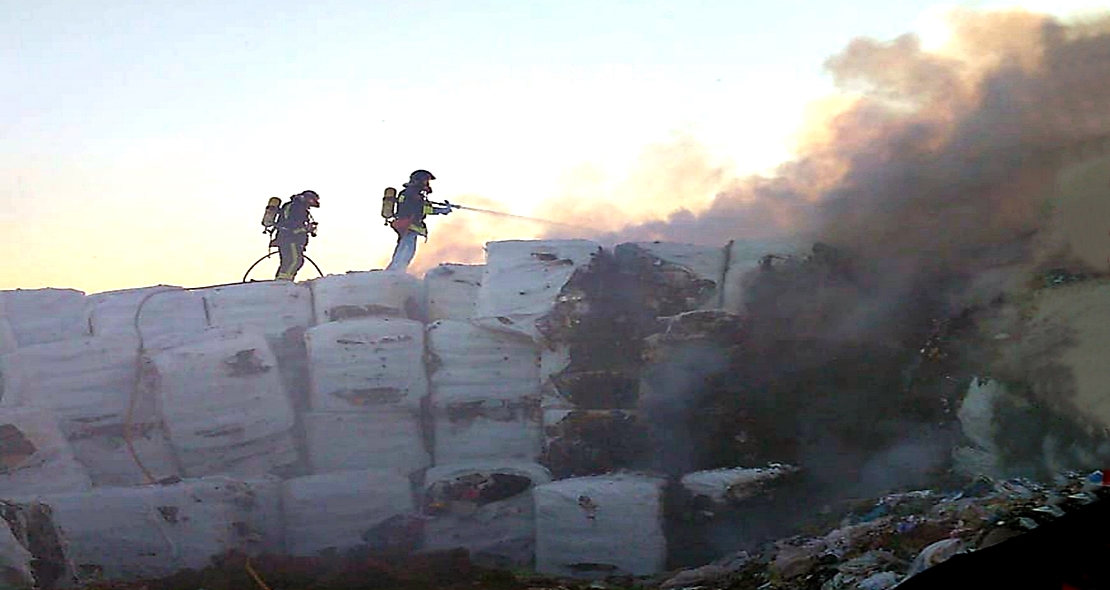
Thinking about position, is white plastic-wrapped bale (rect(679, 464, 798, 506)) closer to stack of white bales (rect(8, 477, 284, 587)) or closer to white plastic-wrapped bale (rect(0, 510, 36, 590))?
stack of white bales (rect(8, 477, 284, 587))

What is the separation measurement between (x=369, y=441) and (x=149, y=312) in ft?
4.81

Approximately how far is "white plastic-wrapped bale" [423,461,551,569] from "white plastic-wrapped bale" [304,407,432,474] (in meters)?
0.30

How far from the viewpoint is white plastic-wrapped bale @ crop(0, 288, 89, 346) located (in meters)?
6.64

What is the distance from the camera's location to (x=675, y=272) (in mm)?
6238

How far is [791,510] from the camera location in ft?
18.5

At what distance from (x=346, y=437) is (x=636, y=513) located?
1627 millimetres

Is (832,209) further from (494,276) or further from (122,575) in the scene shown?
(122,575)

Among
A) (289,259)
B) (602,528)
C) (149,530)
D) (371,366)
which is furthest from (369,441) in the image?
(289,259)

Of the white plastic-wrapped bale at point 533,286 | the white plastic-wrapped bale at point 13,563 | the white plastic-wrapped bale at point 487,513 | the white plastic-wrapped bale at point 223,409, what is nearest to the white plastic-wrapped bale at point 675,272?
the white plastic-wrapped bale at point 533,286

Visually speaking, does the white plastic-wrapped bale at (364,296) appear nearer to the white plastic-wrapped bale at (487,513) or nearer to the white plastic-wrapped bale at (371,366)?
the white plastic-wrapped bale at (371,366)

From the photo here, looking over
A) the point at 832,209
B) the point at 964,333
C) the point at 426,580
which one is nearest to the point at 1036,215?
the point at 964,333

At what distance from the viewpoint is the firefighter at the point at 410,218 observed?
766cm

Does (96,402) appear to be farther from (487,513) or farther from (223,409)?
(487,513)

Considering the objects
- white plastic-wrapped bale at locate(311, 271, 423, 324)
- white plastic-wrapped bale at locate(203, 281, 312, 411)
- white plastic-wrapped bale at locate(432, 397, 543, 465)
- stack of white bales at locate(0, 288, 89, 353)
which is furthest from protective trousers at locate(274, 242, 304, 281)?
white plastic-wrapped bale at locate(432, 397, 543, 465)
